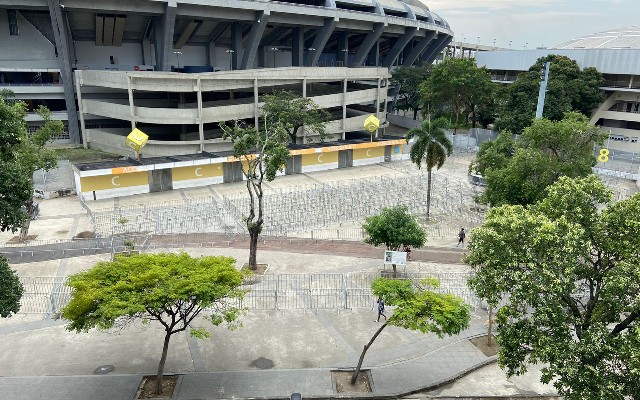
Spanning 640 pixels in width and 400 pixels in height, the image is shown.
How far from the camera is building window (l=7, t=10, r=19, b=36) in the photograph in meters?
56.0

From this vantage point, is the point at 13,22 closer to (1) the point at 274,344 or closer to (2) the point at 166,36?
(2) the point at 166,36

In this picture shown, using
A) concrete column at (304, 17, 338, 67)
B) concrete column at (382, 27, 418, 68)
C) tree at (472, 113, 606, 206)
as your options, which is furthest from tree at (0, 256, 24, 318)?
concrete column at (382, 27, 418, 68)

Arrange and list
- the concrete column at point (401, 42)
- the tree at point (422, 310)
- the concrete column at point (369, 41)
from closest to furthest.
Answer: the tree at point (422, 310) → the concrete column at point (369, 41) → the concrete column at point (401, 42)

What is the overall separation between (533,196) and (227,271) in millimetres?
18600

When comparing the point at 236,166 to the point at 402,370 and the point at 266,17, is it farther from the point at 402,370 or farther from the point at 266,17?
the point at 402,370

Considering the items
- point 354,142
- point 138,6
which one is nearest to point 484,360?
point 354,142

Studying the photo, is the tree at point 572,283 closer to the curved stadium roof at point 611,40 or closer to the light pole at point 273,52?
the light pole at point 273,52

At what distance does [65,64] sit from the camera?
55312 millimetres

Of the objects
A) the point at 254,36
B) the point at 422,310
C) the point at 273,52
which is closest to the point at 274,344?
the point at 422,310

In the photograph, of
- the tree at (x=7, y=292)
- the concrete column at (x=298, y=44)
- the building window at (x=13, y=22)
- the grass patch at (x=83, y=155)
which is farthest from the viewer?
the concrete column at (x=298, y=44)

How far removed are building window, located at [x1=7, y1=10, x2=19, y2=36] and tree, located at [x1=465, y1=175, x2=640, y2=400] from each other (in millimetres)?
63389

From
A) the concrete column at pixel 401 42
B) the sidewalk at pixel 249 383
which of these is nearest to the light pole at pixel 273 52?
the concrete column at pixel 401 42

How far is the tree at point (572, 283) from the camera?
11547 millimetres

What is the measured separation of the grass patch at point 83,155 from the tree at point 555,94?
47786 mm
